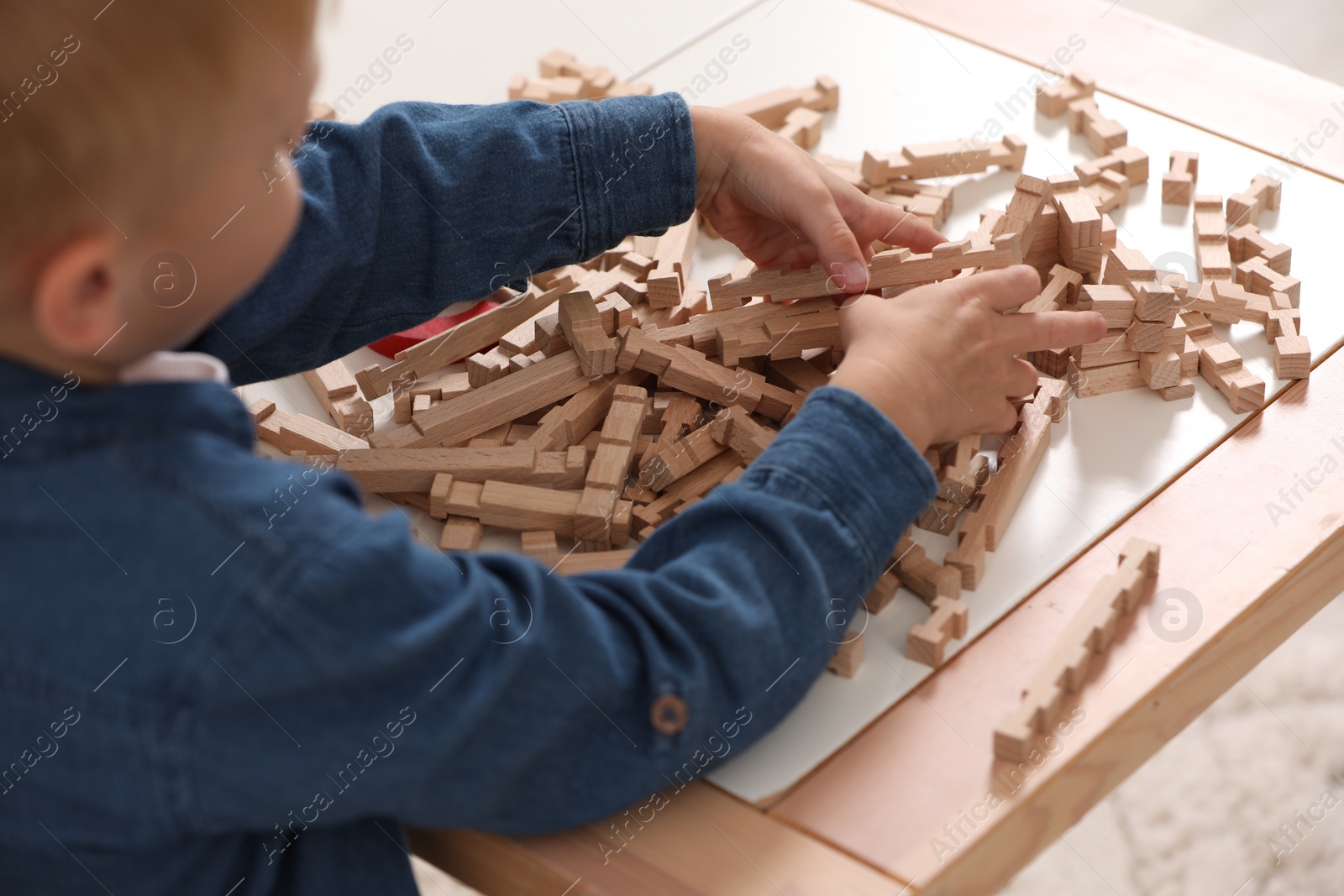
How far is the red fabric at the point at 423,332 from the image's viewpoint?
42.9 inches

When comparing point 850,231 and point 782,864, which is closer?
point 782,864

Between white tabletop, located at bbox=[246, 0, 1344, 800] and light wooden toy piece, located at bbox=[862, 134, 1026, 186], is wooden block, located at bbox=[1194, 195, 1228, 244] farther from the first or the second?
light wooden toy piece, located at bbox=[862, 134, 1026, 186]

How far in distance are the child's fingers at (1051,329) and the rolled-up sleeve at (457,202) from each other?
0.31 m

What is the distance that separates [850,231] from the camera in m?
0.98

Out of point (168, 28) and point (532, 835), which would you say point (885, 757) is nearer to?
point (532, 835)

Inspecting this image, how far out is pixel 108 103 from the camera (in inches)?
21.9

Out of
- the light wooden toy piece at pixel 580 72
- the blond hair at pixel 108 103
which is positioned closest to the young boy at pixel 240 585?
the blond hair at pixel 108 103

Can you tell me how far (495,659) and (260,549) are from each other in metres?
0.14

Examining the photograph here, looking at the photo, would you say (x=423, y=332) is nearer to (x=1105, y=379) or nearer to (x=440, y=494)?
(x=440, y=494)

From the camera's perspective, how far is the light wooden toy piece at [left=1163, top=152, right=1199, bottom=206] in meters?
1.13

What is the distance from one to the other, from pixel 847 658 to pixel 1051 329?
320 millimetres

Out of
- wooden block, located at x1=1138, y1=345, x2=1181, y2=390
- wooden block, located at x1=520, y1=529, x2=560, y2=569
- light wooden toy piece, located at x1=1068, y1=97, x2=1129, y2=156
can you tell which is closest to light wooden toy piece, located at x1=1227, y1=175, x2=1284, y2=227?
light wooden toy piece, located at x1=1068, y1=97, x2=1129, y2=156

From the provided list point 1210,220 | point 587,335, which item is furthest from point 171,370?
point 1210,220

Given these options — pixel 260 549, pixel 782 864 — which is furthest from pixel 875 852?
pixel 260 549
